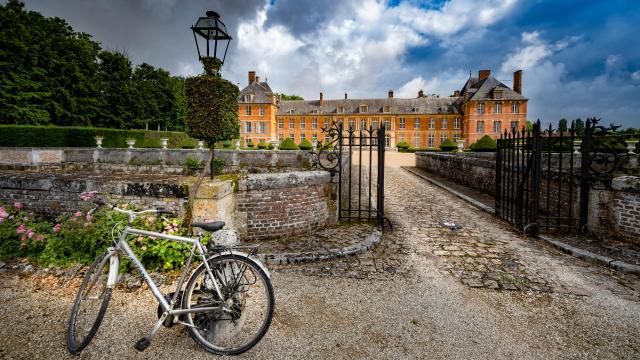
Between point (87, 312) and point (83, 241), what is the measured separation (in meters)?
1.63

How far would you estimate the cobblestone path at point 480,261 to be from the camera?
378cm

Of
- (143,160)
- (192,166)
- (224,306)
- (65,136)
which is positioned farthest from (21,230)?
(65,136)

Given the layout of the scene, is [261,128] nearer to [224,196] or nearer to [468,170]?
[468,170]

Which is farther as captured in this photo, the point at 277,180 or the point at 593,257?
the point at 277,180

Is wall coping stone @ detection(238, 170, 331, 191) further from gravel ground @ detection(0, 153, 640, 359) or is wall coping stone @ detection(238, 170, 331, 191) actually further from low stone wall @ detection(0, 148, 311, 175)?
low stone wall @ detection(0, 148, 311, 175)

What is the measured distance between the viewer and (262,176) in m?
5.12

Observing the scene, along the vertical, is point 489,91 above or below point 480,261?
above

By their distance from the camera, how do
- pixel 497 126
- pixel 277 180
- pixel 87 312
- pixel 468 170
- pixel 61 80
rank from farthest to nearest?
pixel 497 126
pixel 61 80
pixel 468 170
pixel 277 180
pixel 87 312

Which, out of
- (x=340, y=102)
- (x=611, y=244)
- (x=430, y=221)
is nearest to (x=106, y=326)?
(x=430, y=221)

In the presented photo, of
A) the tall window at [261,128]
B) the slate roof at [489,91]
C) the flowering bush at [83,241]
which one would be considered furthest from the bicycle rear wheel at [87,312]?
the tall window at [261,128]

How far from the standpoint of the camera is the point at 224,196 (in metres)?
4.47

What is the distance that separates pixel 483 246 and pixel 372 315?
10.1 ft

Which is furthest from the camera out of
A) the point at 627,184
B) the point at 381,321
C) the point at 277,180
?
the point at 277,180

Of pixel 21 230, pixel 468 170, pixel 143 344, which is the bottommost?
pixel 143 344
